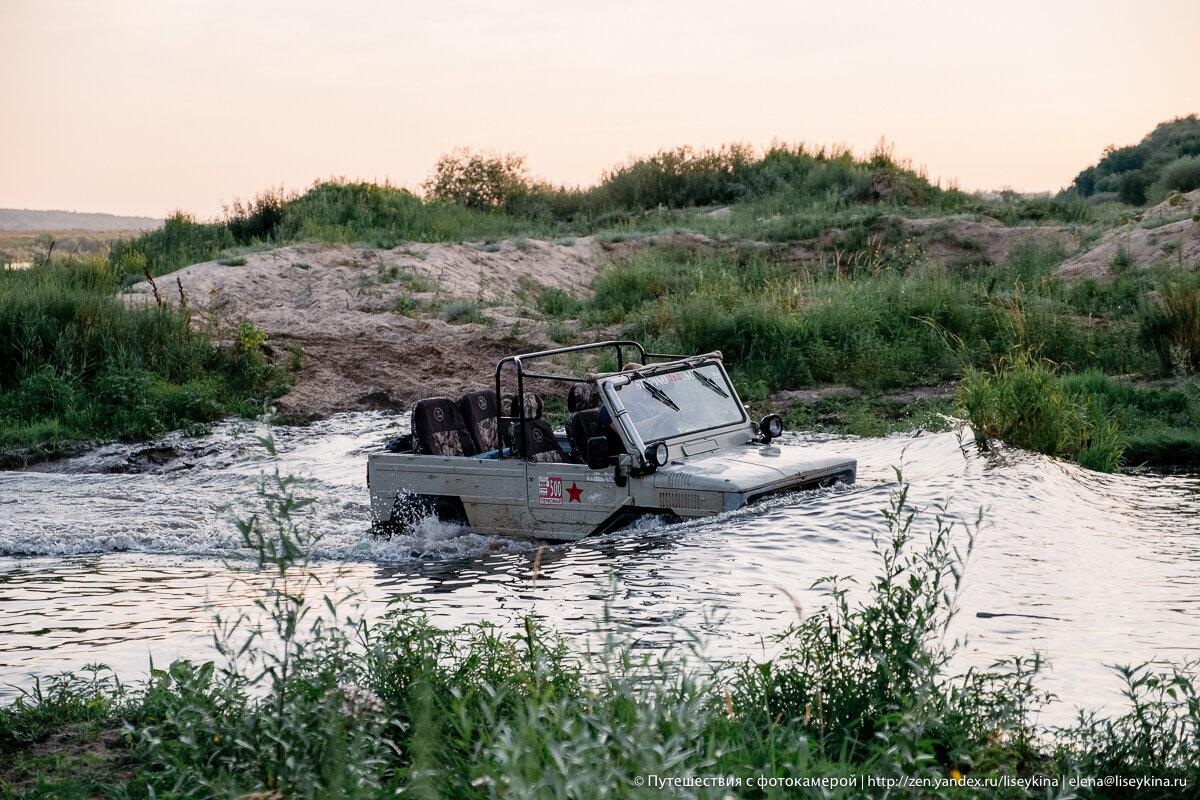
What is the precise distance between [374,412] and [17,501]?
552 cm

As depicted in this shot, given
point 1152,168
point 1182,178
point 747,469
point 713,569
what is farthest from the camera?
point 1152,168

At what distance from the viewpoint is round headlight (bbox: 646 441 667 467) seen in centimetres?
787

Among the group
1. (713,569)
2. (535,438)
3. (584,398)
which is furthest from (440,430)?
(713,569)

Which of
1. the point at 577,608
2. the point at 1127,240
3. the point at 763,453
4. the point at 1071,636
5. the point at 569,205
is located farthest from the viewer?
the point at 569,205

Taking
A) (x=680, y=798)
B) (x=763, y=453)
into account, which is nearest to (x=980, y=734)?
(x=680, y=798)

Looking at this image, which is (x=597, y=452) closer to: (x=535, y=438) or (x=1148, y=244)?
Answer: (x=535, y=438)

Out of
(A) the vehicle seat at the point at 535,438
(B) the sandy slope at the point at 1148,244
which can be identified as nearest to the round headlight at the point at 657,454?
(A) the vehicle seat at the point at 535,438

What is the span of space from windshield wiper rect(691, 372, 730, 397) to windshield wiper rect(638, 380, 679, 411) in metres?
0.50

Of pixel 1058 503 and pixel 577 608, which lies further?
pixel 1058 503

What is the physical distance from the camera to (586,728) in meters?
3.04

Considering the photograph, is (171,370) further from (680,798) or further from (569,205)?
(569,205)

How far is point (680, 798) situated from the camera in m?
2.68

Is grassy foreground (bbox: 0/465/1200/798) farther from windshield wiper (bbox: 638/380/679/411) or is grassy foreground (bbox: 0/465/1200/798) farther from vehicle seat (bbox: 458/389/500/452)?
vehicle seat (bbox: 458/389/500/452)

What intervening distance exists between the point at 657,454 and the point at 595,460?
1.47 feet
